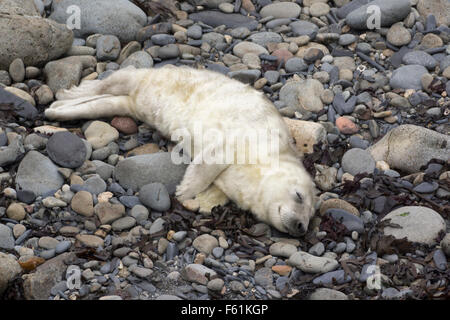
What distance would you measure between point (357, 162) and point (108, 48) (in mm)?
3442

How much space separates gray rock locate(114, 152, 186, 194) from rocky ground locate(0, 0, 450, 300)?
13 millimetres

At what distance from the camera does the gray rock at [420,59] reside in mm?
7957

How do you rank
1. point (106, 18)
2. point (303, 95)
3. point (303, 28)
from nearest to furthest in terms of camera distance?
point (303, 95) → point (106, 18) → point (303, 28)

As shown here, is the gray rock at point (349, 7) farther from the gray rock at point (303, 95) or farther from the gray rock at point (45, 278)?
the gray rock at point (45, 278)

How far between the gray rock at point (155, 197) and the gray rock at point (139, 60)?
2.36 m

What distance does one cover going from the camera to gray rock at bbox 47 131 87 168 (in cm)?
613

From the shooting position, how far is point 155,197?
5801mm

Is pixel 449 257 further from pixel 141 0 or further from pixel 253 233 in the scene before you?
pixel 141 0

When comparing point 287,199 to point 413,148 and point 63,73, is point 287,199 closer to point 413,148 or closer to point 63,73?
point 413,148

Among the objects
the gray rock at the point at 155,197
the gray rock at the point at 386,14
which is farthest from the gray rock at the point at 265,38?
the gray rock at the point at 155,197

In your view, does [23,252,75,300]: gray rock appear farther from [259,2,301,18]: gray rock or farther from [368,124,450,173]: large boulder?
[259,2,301,18]: gray rock

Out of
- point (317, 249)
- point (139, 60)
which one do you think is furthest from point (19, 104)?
point (317, 249)

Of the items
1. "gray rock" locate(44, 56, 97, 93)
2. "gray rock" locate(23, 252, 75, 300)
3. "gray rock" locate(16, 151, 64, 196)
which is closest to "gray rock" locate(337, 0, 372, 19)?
"gray rock" locate(44, 56, 97, 93)
